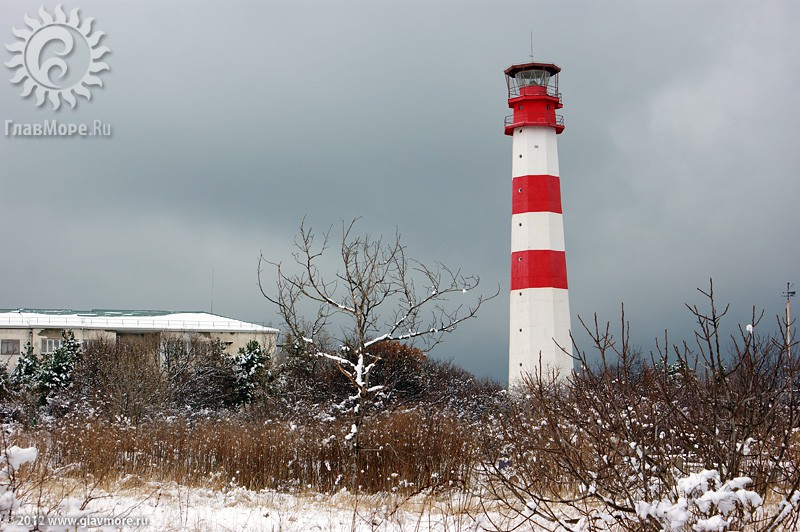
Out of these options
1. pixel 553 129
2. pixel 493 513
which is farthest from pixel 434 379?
pixel 493 513

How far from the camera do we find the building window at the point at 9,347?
50.0 m

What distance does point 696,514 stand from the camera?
566cm

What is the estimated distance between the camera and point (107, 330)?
167 ft

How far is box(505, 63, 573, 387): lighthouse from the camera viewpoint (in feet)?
101

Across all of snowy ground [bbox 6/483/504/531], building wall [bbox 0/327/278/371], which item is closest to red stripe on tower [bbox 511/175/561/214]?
snowy ground [bbox 6/483/504/531]

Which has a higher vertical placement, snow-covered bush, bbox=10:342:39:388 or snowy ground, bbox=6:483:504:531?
snow-covered bush, bbox=10:342:39:388

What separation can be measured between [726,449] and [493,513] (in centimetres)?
372

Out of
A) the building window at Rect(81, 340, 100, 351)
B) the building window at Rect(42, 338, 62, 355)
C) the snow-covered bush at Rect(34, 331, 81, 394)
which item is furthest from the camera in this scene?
the building window at Rect(42, 338, 62, 355)

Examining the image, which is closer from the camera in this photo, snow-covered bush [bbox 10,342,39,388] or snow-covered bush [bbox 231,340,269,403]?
snow-covered bush [bbox 231,340,269,403]

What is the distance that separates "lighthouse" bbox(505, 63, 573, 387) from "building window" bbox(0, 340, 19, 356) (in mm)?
32110

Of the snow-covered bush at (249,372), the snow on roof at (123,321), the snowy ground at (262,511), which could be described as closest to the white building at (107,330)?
the snow on roof at (123,321)

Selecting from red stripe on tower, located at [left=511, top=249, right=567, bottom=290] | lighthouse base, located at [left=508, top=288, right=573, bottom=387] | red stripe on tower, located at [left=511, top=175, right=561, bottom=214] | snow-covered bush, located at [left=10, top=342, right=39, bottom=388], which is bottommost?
snow-covered bush, located at [left=10, top=342, right=39, bottom=388]

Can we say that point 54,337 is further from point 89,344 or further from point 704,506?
point 704,506

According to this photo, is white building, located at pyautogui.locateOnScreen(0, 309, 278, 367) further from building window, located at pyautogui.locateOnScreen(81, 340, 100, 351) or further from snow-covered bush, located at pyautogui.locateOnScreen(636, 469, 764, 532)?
snow-covered bush, located at pyautogui.locateOnScreen(636, 469, 764, 532)
